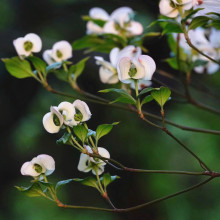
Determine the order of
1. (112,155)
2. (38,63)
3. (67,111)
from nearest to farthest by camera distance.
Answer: (67,111), (38,63), (112,155)

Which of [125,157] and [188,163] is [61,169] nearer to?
[125,157]

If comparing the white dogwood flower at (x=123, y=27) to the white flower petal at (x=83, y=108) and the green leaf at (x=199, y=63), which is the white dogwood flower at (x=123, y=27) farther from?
the white flower petal at (x=83, y=108)

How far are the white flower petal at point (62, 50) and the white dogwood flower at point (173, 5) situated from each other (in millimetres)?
203

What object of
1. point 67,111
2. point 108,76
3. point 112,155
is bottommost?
point 112,155

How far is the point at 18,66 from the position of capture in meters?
0.72

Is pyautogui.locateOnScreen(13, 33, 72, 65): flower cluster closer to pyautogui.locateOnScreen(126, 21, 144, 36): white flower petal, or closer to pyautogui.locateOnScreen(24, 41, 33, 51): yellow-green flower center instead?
pyautogui.locateOnScreen(24, 41, 33, 51): yellow-green flower center

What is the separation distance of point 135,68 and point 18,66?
0.85 ft

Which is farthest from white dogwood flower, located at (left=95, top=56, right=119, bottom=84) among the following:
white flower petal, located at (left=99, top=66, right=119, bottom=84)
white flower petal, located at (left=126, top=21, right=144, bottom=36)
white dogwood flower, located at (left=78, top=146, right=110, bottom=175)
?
white dogwood flower, located at (left=78, top=146, right=110, bottom=175)

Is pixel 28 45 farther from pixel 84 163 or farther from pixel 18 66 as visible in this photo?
pixel 84 163

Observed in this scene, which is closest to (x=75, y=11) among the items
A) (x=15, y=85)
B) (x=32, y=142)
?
(x=15, y=85)

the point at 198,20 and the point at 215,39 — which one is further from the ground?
the point at 198,20

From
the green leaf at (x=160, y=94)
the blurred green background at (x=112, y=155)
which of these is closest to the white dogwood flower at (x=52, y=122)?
the green leaf at (x=160, y=94)

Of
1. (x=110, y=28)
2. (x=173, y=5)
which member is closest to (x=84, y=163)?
(x=173, y=5)

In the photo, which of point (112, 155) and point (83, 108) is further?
point (112, 155)
